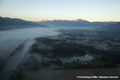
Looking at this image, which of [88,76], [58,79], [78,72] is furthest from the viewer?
[78,72]

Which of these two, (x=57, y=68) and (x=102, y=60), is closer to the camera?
(x=57, y=68)

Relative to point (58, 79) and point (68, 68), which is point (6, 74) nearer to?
point (58, 79)

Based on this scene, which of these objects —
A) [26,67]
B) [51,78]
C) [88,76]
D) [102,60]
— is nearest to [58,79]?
[51,78]

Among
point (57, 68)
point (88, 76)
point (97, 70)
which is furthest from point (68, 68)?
point (97, 70)

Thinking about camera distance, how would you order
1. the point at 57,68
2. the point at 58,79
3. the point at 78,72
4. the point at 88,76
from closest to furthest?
1. the point at 58,79
2. the point at 88,76
3. the point at 78,72
4. the point at 57,68

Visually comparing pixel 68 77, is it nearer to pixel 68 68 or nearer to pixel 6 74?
pixel 68 68

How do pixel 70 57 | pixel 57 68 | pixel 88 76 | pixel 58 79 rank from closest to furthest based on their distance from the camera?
pixel 58 79, pixel 88 76, pixel 57 68, pixel 70 57

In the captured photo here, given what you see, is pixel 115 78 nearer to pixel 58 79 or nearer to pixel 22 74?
pixel 58 79

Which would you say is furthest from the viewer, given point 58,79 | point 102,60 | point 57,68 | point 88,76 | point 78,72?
point 102,60

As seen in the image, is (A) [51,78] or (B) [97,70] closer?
(A) [51,78]
